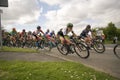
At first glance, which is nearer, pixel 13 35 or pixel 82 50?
pixel 82 50

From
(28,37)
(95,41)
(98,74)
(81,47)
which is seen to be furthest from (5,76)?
(28,37)

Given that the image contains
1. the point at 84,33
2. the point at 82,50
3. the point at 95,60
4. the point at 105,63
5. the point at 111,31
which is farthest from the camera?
the point at 111,31

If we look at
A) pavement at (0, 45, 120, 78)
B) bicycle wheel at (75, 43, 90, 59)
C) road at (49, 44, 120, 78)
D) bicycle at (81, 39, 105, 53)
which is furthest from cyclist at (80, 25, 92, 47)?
road at (49, 44, 120, 78)

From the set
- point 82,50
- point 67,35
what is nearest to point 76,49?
point 82,50

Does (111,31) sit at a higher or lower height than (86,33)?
higher

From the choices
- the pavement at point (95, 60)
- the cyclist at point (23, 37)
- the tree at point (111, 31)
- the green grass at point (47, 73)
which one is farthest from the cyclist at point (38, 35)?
the tree at point (111, 31)

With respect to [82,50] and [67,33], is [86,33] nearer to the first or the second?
[67,33]

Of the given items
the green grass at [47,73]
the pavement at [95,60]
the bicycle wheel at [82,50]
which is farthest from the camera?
the bicycle wheel at [82,50]

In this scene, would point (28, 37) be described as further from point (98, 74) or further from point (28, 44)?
point (98, 74)

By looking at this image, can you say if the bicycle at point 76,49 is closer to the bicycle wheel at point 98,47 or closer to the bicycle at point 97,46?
the bicycle at point 97,46

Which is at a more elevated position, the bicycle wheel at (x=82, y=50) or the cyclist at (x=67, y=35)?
the cyclist at (x=67, y=35)

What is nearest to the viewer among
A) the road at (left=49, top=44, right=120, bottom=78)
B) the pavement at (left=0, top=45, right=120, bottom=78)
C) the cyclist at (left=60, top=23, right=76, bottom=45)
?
the road at (left=49, top=44, right=120, bottom=78)

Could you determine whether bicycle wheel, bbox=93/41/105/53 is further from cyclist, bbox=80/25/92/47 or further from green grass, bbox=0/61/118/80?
green grass, bbox=0/61/118/80

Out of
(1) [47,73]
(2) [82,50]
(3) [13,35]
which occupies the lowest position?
(1) [47,73]
